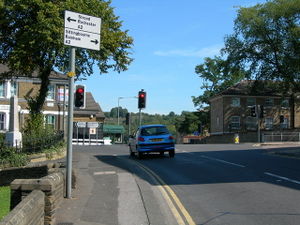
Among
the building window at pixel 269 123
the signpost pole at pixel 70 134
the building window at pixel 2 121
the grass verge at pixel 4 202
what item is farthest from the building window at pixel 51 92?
A: the signpost pole at pixel 70 134

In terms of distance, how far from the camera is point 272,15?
1999 inches

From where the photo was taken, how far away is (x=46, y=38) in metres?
22.3

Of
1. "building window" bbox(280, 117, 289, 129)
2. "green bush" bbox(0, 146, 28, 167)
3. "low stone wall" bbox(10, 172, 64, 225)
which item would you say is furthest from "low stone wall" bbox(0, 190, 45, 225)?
"building window" bbox(280, 117, 289, 129)

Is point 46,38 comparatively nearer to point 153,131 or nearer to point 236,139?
point 153,131

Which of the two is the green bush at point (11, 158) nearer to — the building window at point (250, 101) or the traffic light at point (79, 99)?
the traffic light at point (79, 99)

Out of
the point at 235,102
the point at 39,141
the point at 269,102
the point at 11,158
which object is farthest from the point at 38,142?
the point at 269,102

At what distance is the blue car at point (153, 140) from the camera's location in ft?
68.5

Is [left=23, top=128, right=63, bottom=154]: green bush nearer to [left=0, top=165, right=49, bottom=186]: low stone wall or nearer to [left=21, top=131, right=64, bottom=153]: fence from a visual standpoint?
[left=21, top=131, right=64, bottom=153]: fence

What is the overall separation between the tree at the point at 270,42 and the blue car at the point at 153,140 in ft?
103

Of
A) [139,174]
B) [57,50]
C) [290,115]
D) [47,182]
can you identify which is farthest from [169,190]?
[290,115]

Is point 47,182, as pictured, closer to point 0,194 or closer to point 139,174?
point 0,194

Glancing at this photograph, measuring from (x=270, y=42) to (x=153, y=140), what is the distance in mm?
35747

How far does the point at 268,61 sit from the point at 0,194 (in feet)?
151

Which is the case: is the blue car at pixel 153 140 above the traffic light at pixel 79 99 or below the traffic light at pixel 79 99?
below
